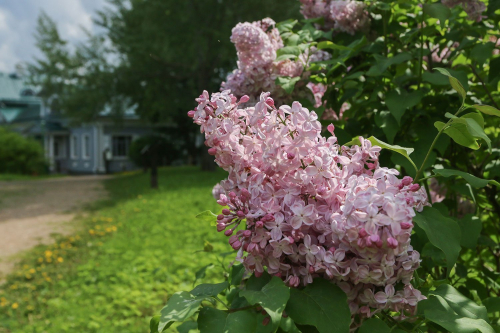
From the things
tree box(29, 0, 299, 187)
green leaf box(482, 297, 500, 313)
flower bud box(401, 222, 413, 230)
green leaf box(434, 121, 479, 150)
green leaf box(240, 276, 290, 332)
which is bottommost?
green leaf box(482, 297, 500, 313)

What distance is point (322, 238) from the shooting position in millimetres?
918

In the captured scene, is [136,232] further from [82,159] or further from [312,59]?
[82,159]

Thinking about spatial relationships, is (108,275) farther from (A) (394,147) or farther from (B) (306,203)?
(A) (394,147)

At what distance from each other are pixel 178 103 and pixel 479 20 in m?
16.9

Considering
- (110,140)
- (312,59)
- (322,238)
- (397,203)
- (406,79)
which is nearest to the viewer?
(397,203)

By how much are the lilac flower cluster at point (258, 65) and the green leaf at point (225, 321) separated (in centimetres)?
91

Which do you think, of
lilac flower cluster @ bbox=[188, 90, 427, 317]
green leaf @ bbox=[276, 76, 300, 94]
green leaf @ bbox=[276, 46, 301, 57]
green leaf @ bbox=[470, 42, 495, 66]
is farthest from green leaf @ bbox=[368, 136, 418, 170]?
green leaf @ bbox=[470, 42, 495, 66]

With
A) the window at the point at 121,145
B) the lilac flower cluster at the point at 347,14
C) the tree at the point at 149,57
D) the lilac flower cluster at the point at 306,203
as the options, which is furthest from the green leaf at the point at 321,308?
the window at the point at 121,145

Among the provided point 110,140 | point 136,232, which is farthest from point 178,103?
point 136,232

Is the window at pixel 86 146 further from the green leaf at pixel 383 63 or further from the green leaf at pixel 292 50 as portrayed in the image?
the green leaf at pixel 383 63

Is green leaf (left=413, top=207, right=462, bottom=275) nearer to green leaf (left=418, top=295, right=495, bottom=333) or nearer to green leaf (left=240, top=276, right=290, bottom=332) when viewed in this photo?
green leaf (left=418, top=295, right=495, bottom=333)

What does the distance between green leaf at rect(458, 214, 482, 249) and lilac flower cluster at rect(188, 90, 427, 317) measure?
53 cm

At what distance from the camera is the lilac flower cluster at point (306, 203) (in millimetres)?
857

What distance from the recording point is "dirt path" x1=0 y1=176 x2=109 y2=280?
663cm
